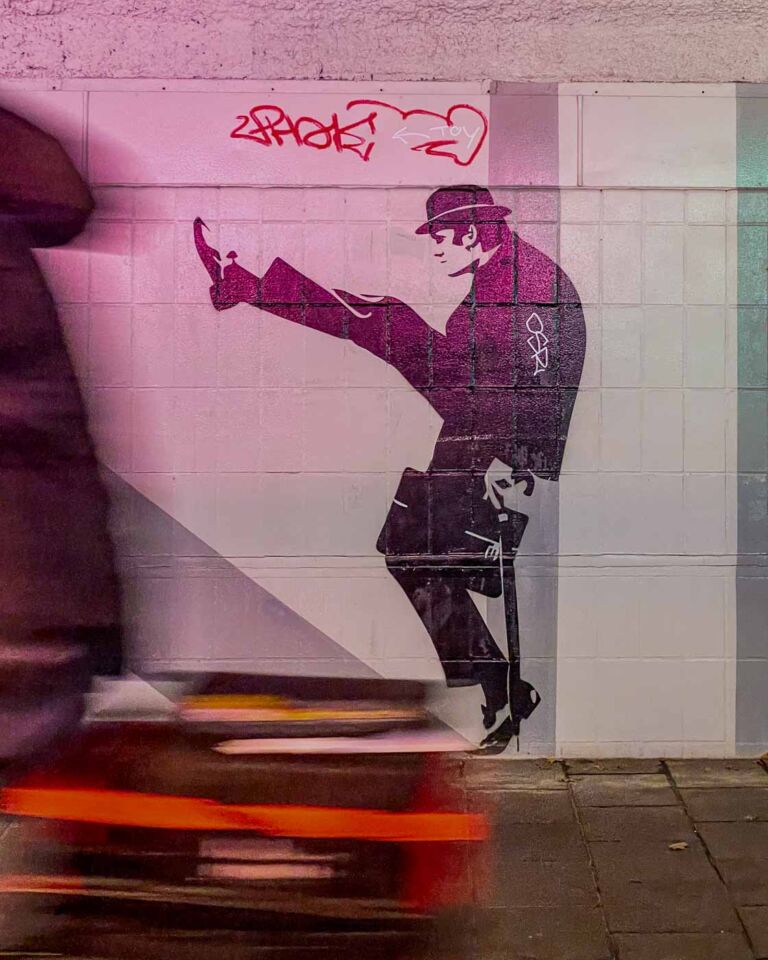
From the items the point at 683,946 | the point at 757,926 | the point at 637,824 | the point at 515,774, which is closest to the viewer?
the point at 683,946

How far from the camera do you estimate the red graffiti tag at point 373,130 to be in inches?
193

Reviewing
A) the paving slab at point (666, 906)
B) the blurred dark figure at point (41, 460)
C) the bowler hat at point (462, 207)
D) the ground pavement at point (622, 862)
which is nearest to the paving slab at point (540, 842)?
the ground pavement at point (622, 862)

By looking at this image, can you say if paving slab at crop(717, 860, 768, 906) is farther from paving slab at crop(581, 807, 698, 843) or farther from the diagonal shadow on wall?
the diagonal shadow on wall

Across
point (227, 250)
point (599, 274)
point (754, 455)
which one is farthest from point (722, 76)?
point (227, 250)

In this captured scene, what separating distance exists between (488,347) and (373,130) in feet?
4.24

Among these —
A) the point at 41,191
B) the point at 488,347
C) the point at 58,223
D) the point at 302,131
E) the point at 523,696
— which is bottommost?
the point at 523,696

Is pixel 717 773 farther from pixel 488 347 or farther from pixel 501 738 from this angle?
pixel 488 347

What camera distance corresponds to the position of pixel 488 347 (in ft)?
16.3

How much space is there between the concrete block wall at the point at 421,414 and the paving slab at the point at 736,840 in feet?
2.65

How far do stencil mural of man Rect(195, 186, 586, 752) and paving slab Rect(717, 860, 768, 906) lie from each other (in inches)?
54.4

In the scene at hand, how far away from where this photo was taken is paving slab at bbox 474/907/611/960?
3.17 meters

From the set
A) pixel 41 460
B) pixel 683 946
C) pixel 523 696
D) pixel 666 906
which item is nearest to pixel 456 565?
pixel 523 696

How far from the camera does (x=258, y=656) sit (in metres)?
4.98

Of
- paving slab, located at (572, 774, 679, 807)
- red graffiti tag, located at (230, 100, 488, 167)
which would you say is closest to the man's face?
red graffiti tag, located at (230, 100, 488, 167)
